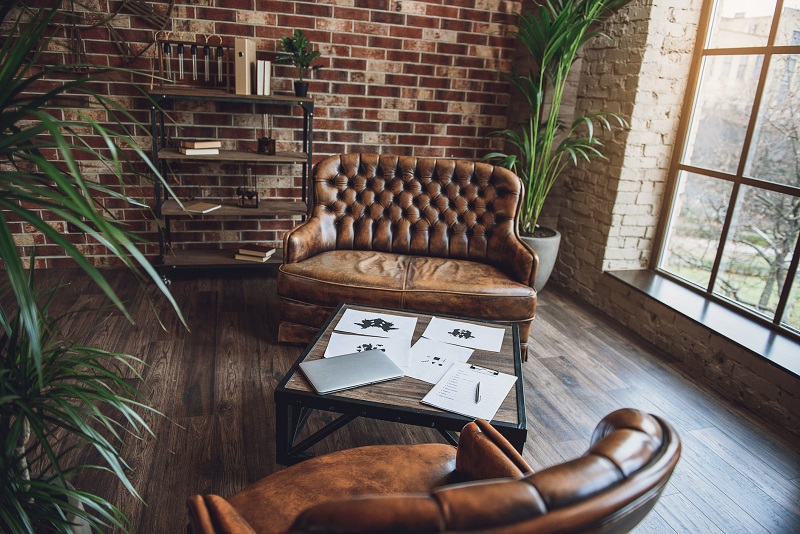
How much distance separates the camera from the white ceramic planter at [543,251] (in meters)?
3.68

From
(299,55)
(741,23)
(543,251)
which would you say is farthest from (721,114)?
(299,55)

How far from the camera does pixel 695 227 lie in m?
3.46

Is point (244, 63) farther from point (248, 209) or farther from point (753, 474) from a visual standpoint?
point (753, 474)

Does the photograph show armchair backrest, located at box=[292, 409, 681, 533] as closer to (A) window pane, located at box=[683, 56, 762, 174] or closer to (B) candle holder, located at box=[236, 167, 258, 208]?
(A) window pane, located at box=[683, 56, 762, 174]

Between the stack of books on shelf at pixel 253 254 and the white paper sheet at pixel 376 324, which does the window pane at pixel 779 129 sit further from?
the stack of books on shelf at pixel 253 254

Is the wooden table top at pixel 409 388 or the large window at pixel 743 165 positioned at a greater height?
the large window at pixel 743 165

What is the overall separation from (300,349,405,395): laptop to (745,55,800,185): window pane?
2329 millimetres

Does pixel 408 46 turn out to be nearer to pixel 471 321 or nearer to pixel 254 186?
pixel 254 186

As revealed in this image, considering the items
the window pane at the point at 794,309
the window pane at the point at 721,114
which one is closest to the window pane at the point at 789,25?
the window pane at the point at 721,114

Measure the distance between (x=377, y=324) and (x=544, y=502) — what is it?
1667mm

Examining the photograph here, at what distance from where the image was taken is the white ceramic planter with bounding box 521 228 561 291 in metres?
3.68

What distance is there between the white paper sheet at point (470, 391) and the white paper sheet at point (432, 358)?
0.04m

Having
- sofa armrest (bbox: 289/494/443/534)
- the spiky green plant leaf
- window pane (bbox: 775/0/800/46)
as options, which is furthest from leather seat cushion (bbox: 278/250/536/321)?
sofa armrest (bbox: 289/494/443/534)

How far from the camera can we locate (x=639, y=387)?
2812mm
